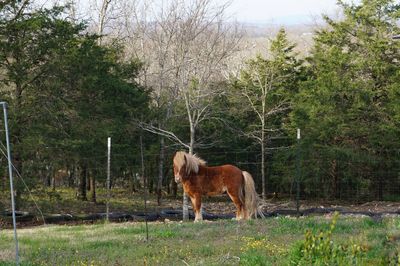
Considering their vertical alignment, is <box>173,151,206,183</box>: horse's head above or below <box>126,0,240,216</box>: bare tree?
below

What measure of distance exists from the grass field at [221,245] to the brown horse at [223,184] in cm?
248

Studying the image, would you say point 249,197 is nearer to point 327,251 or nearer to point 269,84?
point 327,251

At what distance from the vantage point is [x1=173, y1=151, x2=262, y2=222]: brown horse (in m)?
13.8

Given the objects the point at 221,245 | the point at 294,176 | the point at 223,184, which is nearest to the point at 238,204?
the point at 223,184

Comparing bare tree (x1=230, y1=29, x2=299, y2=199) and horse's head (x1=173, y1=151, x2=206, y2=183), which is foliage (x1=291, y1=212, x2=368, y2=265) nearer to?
horse's head (x1=173, y1=151, x2=206, y2=183)

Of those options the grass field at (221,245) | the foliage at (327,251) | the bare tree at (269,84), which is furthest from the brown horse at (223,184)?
the bare tree at (269,84)

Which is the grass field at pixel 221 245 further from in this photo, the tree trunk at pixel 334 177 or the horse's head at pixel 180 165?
the tree trunk at pixel 334 177

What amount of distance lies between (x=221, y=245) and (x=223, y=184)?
17.5 ft

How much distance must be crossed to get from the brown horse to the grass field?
2.48 meters

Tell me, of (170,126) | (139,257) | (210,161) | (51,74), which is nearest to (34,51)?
(51,74)

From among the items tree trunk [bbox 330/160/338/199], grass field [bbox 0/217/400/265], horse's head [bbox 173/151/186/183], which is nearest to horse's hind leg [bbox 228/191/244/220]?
horse's head [bbox 173/151/186/183]

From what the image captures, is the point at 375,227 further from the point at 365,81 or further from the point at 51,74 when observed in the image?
the point at 365,81

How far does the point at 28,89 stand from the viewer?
19.8 meters

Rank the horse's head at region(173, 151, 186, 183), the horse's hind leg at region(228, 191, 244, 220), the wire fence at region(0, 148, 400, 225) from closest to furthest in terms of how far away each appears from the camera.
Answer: the horse's head at region(173, 151, 186, 183)
the horse's hind leg at region(228, 191, 244, 220)
the wire fence at region(0, 148, 400, 225)
